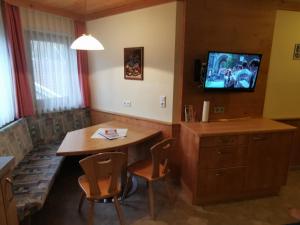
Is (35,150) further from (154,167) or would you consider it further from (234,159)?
(234,159)

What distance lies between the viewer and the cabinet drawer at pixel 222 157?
228 centimetres

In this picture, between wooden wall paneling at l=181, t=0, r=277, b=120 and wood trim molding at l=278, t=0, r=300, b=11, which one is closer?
wooden wall paneling at l=181, t=0, r=277, b=120

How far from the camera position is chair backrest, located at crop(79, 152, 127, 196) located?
172 centimetres

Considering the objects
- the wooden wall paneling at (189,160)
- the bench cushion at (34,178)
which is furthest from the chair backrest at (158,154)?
the bench cushion at (34,178)

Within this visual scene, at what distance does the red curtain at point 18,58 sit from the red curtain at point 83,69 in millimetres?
820

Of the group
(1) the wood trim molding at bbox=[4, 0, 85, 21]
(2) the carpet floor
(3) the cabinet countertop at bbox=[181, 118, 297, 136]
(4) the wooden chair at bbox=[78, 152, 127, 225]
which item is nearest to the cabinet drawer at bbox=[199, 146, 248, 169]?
(3) the cabinet countertop at bbox=[181, 118, 297, 136]

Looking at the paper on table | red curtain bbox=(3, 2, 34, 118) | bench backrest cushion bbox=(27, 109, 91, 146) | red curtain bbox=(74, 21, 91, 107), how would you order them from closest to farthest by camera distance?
the paper on table
red curtain bbox=(3, 2, 34, 118)
bench backrest cushion bbox=(27, 109, 91, 146)
red curtain bbox=(74, 21, 91, 107)

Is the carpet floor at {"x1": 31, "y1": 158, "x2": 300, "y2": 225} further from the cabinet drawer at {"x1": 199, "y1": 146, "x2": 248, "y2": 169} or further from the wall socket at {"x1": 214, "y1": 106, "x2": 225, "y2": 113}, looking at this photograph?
the wall socket at {"x1": 214, "y1": 106, "x2": 225, "y2": 113}

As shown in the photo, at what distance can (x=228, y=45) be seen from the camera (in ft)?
8.63

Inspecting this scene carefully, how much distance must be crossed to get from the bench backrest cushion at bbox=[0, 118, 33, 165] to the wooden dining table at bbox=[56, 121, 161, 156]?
2.09 feet

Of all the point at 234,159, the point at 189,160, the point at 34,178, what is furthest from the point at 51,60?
the point at 234,159

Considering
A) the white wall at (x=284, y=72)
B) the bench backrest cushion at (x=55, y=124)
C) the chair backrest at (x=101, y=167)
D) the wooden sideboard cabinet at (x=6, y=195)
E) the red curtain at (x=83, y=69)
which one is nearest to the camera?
the wooden sideboard cabinet at (x=6, y=195)

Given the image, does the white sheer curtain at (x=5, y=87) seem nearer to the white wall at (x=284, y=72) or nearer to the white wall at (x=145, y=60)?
the white wall at (x=145, y=60)

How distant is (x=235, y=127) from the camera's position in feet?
8.00
